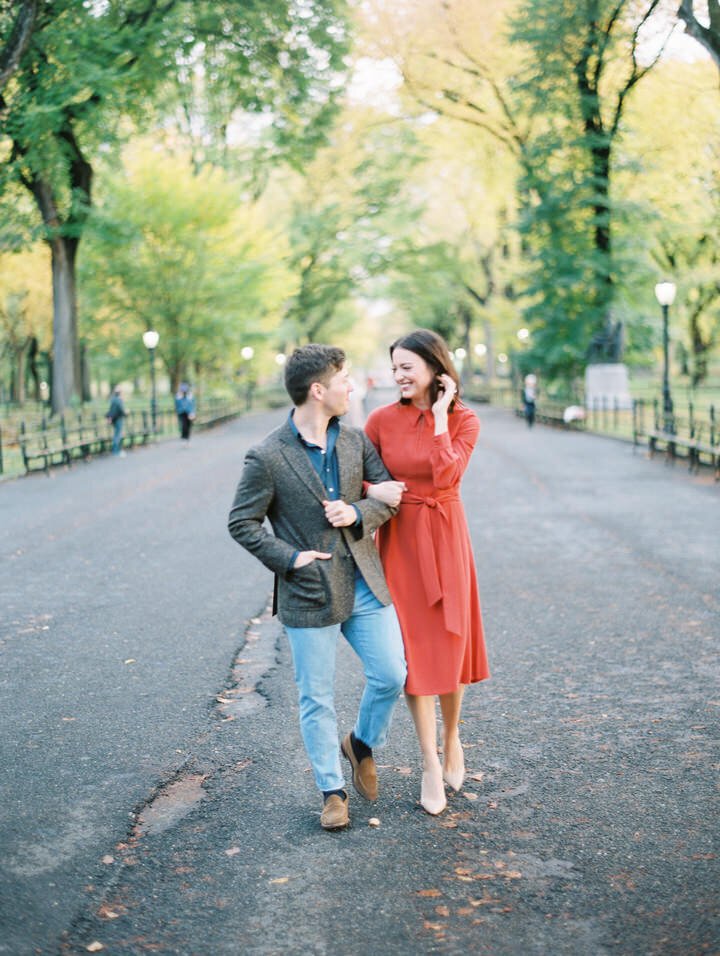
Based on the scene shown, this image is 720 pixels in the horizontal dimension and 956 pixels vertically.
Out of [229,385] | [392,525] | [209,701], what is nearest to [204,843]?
[392,525]

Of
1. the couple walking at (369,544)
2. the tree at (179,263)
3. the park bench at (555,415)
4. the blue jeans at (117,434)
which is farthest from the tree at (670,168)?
the couple walking at (369,544)

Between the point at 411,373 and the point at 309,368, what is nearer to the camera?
the point at 309,368

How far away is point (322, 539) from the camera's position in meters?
4.00

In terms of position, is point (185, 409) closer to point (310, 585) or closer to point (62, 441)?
point (62, 441)

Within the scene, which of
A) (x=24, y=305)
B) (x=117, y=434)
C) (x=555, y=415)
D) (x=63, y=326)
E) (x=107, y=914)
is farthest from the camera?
(x=24, y=305)

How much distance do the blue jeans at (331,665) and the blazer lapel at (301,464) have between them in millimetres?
400

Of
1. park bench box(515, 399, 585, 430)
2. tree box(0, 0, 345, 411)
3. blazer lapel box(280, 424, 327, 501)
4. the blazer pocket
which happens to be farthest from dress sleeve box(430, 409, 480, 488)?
park bench box(515, 399, 585, 430)

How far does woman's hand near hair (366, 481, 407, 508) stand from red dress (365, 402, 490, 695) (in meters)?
0.20

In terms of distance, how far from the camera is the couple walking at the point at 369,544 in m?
3.96

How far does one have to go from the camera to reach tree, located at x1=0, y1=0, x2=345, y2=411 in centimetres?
2231

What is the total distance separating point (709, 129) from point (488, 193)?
1462 centimetres

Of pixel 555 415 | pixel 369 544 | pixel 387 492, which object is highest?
pixel 387 492

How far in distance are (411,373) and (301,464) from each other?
1.98 feet

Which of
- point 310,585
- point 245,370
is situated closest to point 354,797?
point 310,585
